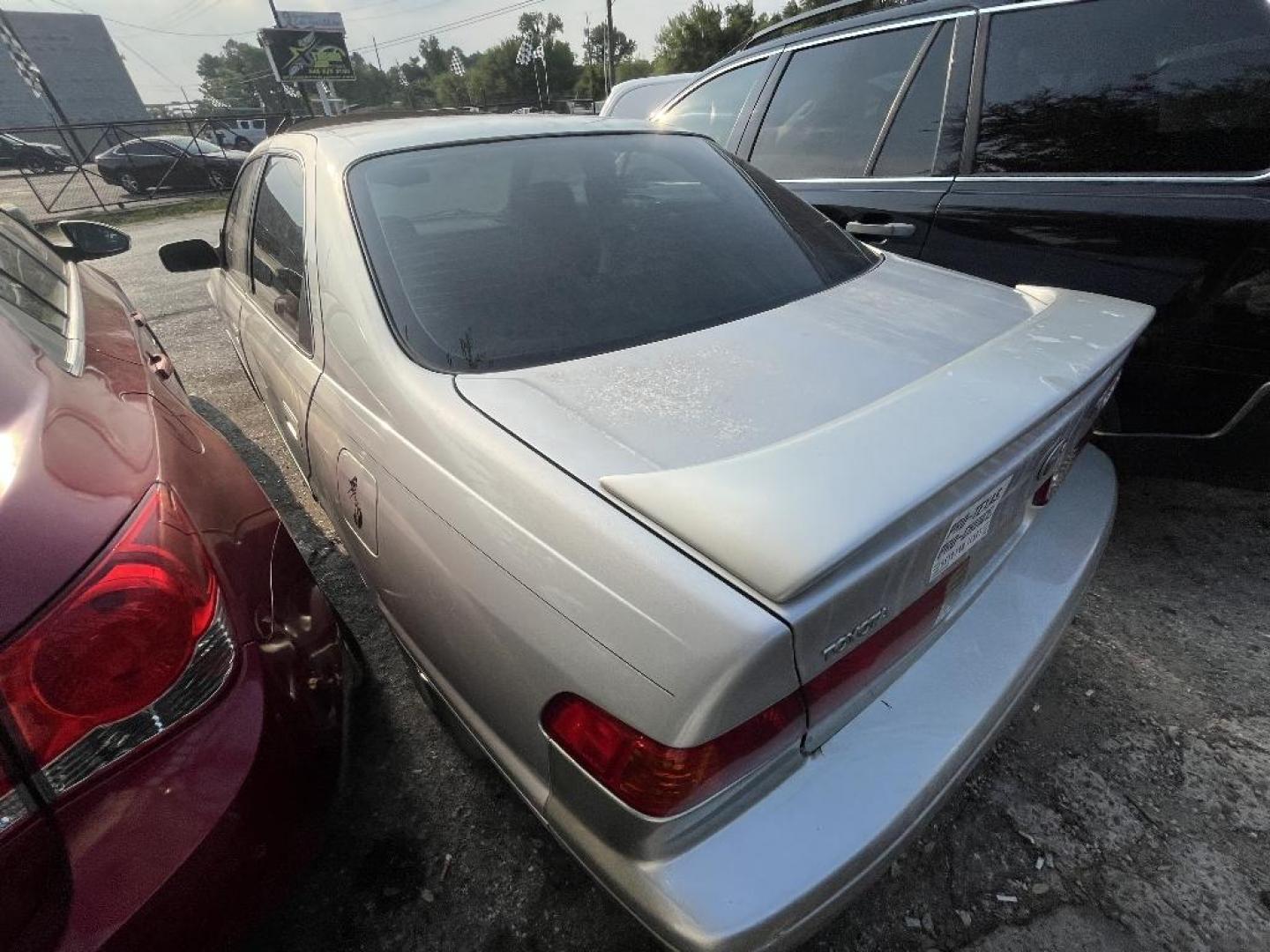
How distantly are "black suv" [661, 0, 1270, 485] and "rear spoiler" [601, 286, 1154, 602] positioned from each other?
1.08m

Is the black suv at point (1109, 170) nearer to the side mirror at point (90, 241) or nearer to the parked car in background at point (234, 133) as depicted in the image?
the side mirror at point (90, 241)

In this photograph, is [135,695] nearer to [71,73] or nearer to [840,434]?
[840,434]

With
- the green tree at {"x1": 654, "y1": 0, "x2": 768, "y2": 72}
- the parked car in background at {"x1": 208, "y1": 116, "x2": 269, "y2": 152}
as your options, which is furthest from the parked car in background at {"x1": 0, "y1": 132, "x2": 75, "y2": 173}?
the green tree at {"x1": 654, "y1": 0, "x2": 768, "y2": 72}

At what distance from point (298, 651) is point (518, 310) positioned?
847 millimetres

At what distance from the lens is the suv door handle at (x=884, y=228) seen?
2451 mm

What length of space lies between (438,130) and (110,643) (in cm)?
164

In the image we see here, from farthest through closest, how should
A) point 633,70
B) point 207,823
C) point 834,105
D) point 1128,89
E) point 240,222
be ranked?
point 633,70, point 834,105, point 240,222, point 1128,89, point 207,823

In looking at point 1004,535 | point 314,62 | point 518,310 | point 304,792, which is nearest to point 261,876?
point 304,792

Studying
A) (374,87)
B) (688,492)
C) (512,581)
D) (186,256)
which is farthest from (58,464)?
(374,87)

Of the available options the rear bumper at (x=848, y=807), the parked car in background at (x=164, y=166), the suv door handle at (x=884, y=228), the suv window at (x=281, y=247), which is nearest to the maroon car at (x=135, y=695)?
the rear bumper at (x=848, y=807)

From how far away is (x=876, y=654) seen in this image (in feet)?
3.33

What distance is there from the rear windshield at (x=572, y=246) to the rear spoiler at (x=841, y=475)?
1.80ft

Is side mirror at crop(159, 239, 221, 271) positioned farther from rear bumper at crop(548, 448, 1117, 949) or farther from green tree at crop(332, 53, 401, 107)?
green tree at crop(332, 53, 401, 107)

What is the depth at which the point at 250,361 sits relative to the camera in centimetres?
262
